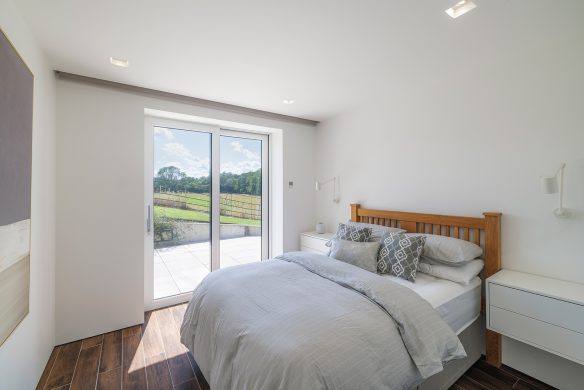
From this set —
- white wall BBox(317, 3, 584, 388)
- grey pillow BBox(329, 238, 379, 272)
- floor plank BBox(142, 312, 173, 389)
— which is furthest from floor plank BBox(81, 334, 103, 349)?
white wall BBox(317, 3, 584, 388)

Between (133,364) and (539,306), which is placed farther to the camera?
(133,364)

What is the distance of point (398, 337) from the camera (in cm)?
140

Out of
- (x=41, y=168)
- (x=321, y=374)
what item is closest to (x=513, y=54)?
(x=321, y=374)

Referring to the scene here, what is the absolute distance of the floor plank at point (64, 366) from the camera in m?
1.91

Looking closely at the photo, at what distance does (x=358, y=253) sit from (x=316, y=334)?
1172 millimetres

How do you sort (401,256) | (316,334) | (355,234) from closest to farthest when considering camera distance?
1. (316,334)
2. (401,256)
3. (355,234)

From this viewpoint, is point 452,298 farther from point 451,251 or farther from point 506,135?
point 506,135

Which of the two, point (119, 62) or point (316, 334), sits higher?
point (119, 62)

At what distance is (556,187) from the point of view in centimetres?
179

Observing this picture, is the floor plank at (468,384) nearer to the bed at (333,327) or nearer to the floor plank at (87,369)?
the bed at (333,327)

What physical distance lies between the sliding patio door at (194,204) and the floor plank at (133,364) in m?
0.63

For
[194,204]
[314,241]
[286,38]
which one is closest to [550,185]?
[286,38]

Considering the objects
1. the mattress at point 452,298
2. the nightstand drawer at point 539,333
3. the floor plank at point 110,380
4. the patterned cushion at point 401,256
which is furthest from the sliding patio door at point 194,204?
the nightstand drawer at point 539,333

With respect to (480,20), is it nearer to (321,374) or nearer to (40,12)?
(321,374)
